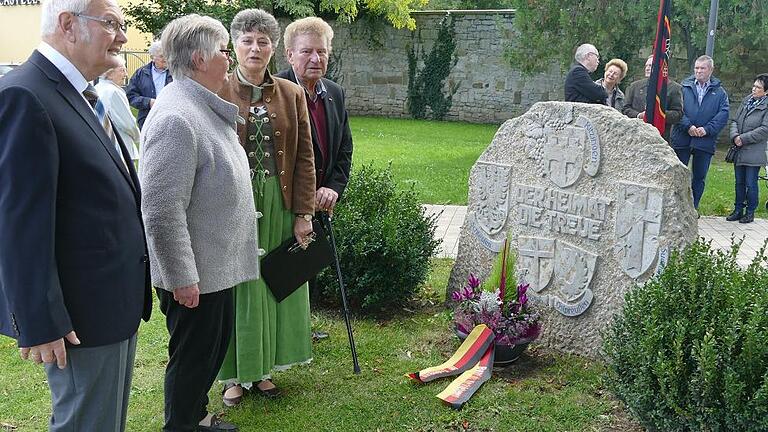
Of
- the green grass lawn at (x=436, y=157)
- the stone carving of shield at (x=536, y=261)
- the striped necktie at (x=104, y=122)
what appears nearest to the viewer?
the striped necktie at (x=104, y=122)

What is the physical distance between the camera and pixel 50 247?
1979 mm

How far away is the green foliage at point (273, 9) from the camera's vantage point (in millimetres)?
15633

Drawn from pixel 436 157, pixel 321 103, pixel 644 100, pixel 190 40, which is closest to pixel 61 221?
pixel 190 40

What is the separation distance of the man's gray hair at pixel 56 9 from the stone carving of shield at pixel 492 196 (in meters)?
3.14

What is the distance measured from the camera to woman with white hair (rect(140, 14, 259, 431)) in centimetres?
266

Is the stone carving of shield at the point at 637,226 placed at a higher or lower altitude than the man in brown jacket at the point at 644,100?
lower

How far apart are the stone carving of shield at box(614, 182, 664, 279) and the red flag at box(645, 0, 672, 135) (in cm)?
399

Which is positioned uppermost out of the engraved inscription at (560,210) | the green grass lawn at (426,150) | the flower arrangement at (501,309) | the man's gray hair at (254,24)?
the man's gray hair at (254,24)

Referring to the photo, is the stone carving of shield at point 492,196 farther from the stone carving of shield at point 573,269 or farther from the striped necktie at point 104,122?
the striped necktie at point 104,122

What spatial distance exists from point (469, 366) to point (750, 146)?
6.12 meters

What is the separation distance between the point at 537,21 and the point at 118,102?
1236cm

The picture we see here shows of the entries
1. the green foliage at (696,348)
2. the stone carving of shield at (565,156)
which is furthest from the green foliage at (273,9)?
the green foliage at (696,348)

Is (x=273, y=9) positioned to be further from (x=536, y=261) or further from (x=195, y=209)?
(x=195, y=209)

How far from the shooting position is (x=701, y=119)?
28.2 feet
